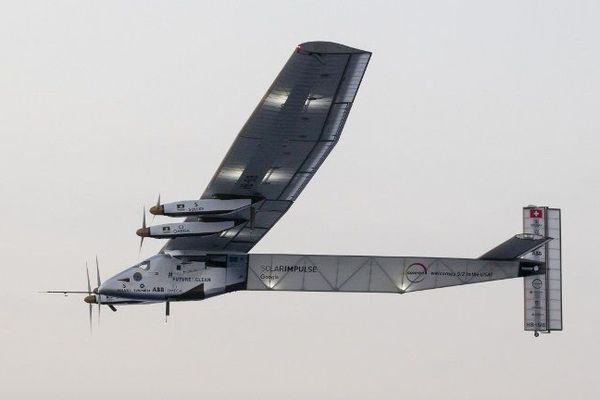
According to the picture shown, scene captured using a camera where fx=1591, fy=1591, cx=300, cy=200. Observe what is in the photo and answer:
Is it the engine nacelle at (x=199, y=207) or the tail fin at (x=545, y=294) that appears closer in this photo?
the engine nacelle at (x=199, y=207)

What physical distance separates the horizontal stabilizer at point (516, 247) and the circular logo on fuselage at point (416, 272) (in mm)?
3077

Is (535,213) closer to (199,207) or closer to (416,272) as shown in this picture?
(416,272)

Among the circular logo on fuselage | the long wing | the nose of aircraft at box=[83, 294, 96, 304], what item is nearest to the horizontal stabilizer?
the circular logo on fuselage

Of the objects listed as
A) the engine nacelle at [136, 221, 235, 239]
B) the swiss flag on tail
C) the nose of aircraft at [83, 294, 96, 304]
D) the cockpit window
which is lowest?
the nose of aircraft at [83, 294, 96, 304]

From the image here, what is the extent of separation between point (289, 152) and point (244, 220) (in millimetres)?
6914

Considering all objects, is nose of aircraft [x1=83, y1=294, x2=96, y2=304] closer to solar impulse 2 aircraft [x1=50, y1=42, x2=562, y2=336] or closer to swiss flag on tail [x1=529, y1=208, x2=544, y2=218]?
solar impulse 2 aircraft [x1=50, y1=42, x2=562, y2=336]

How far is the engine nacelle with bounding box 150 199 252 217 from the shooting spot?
7275 cm

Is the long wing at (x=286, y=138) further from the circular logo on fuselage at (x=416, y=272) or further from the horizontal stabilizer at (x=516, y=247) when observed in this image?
the horizontal stabilizer at (x=516, y=247)

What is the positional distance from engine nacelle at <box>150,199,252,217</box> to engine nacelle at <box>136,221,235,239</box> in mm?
1314

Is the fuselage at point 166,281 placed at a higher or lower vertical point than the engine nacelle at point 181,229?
lower

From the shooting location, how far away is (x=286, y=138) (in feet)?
228

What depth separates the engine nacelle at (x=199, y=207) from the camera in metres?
72.8

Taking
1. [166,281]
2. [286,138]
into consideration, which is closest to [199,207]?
[286,138]

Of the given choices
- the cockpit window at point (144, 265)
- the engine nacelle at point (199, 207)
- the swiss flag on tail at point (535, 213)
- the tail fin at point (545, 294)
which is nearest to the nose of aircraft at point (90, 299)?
the cockpit window at point (144, 265)
